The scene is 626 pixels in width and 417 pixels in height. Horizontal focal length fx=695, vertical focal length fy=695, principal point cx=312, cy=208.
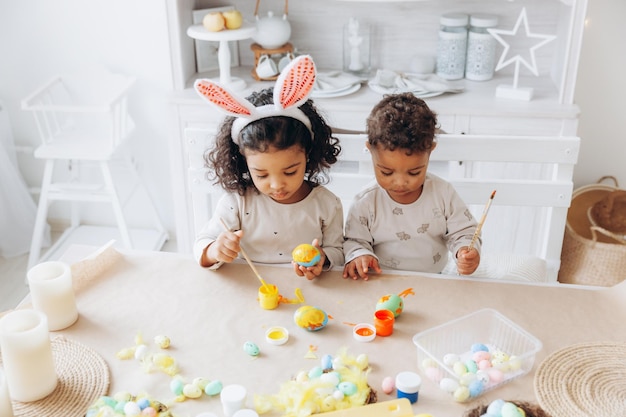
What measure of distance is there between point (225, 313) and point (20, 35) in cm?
209

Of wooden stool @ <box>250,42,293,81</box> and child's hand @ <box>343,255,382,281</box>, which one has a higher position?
wooden stool @ <box>250,42,293,81</box>

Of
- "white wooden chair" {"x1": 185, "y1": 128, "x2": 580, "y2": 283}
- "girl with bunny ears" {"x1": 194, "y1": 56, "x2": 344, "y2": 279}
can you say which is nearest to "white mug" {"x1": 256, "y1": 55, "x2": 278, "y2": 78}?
"white wooden chair" {"x1": 185, "y1": 128, "x2": 580, "y2": 283}

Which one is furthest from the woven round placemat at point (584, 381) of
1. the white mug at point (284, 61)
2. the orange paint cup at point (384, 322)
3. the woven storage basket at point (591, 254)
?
the white mug at point (284, 61)

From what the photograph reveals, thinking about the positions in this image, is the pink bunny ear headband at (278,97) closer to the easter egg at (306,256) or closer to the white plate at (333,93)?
the easter egg at (306,256)

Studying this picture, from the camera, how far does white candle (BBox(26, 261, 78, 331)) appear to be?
126cm

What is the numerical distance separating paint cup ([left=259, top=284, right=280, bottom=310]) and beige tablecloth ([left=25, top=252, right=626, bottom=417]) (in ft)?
0.04

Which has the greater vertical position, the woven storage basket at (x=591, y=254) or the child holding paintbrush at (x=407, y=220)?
A: the child holding paintbrush at (x=407, y=220)

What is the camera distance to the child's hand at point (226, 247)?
1.42 m

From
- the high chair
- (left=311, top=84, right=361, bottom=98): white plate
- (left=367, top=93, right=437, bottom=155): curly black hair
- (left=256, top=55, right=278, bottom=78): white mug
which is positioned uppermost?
(left=367, top=93, right=437, bottom=155): curly black hair

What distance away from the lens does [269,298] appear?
1.34 metres

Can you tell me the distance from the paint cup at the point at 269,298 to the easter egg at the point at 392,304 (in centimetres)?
20

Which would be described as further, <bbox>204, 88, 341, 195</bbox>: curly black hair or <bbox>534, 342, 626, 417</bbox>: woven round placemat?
<bbox>204, 88, 341, 195</bbox>: curly black hair

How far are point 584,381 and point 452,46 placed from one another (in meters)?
1.66

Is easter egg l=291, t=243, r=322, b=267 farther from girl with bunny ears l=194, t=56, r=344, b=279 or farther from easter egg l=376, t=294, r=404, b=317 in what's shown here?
easter egg l=376, t=294, r=404, b=317
